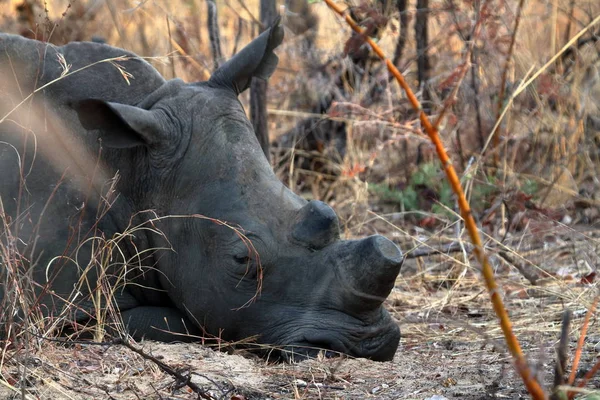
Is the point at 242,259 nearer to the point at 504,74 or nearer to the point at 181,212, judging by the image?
the point at 181,212

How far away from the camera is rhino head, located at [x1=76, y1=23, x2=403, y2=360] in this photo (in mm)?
4133

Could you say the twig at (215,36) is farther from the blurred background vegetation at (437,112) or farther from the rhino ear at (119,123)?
the rhino ear at (119,123)

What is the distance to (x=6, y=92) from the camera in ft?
15.9

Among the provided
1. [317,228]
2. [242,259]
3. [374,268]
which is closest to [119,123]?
[242,259]

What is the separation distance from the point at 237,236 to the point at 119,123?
31.1 inches

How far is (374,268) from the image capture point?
402 cm

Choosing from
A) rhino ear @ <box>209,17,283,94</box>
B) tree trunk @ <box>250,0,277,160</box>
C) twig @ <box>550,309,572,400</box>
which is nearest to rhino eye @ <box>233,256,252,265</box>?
rhino ear @ <box>209,17,283,94</box>

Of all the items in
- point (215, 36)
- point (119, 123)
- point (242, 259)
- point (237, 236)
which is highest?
point (215, 36)

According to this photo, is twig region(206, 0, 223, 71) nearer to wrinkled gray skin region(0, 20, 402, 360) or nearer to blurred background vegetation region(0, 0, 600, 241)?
blurred background vegetation region(0, 0, 600, 241)

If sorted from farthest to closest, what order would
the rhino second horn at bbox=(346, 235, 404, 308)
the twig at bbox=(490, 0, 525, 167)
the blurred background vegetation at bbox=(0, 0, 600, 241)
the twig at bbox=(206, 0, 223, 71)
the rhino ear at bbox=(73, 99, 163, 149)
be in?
the blurred background vegetation at bbox=(0, 0, 600, 241)
the twig at bbox=(206, 0, 223, 71)
the twig at bbox=(490, 0, 525, 167)
the rhino ear at bbox=(73, 99, 163, 149)
the rhino second horn at bbox=(346, 235, 404, 308)

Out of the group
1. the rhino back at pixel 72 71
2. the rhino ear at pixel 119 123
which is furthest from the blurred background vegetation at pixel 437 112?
→ the rhino ear at pixel 119 123

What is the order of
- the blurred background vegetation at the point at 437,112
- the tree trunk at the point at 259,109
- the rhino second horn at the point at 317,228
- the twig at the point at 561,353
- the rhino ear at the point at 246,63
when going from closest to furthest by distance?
the twig at the point at 561,353
the rhino second horn at the point at 317,228
the rhino ear at the point at 246,63
the tree trunk at the point at 259,109
the blurred background vegetation at the point at 437,112

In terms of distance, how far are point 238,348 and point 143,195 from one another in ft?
2.94

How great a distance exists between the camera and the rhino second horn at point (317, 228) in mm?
4277
